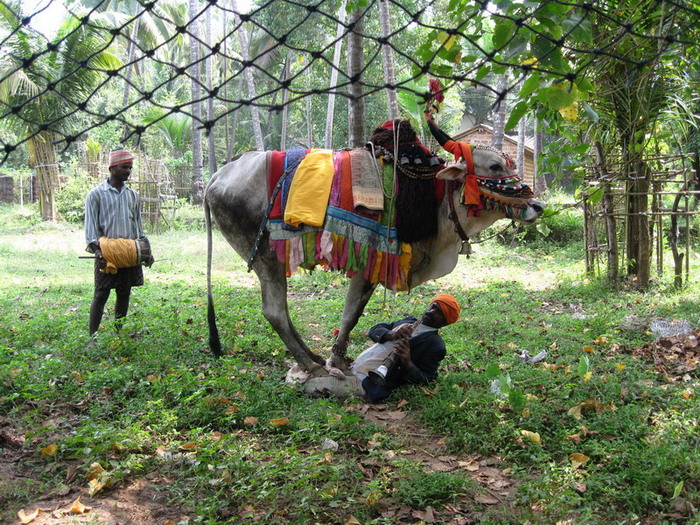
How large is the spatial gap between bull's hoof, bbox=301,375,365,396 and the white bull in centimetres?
10

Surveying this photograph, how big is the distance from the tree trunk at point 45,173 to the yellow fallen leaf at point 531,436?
63.8 ft

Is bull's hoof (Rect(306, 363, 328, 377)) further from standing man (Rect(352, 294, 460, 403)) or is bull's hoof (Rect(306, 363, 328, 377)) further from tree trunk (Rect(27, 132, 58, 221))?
tree trunk (Rect(27, 132, 58, 221))

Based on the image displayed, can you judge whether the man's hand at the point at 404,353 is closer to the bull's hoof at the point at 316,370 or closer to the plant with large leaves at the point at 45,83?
the bull's hoof at the point at 316,370

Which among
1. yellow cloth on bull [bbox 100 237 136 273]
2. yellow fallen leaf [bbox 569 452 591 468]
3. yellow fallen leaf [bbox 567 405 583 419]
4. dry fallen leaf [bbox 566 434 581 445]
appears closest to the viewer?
yellow fallen leaf [bbox 569 452 591 468]

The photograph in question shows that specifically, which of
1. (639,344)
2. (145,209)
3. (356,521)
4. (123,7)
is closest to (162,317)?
(356,521)

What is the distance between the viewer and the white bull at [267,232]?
4.91 meters

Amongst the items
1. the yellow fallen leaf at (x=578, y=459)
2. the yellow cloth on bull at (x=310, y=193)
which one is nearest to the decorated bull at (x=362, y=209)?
the yellow cloth on bull at (x=310, y=193)

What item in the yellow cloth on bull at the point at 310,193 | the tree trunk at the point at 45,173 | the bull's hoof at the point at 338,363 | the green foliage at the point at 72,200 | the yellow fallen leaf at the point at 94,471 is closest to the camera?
the yellow fallen leaf at the point at 94,471

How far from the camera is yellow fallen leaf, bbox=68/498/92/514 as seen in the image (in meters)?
2.99

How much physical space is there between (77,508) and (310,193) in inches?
110

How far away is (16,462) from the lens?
356 cm

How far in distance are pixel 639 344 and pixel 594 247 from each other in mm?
4119

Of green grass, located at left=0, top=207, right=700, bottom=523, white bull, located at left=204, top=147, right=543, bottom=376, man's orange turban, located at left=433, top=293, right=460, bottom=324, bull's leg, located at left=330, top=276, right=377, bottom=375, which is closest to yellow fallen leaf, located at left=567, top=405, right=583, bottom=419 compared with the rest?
green grass, located at left=0, top=207, right=700, bottom=523

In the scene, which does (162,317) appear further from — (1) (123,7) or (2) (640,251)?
(1) (123,7)
